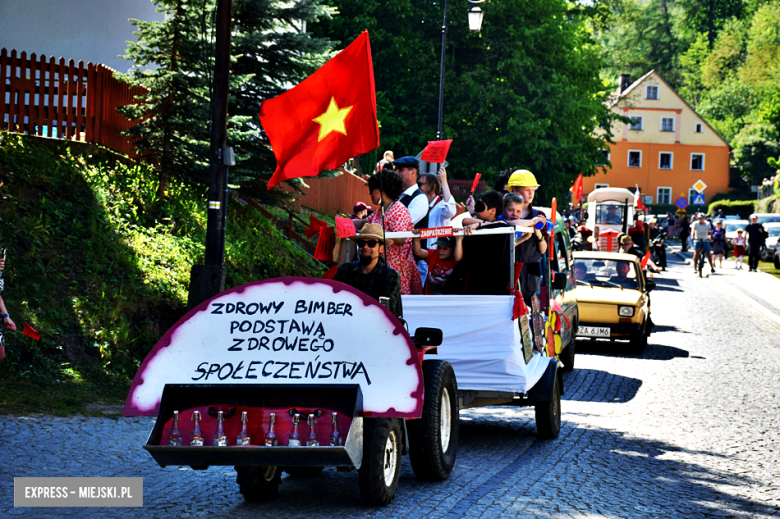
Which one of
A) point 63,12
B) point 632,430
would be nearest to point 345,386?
point 632,430

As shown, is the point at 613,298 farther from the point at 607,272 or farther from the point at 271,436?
the point at 271,436

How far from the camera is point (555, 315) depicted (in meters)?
9.52

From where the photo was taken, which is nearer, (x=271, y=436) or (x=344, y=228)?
(x=271, y=436)

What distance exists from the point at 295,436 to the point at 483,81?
114 feet

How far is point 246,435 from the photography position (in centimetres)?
515

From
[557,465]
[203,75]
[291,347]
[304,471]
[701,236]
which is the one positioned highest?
[203,75]

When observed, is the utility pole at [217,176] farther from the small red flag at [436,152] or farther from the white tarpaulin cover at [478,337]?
the white tarpaulin cover at [478,337]

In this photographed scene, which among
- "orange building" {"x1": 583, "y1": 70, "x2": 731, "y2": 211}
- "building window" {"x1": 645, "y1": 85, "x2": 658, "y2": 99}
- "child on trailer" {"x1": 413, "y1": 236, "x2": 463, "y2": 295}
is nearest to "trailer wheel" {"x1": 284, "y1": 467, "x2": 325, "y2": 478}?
"child on trailer" {"x1": 413, "y1": 236, "x2": 463, "y2": 295}

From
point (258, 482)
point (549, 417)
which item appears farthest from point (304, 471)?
point (549, 417)

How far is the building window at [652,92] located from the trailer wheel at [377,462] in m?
78.9

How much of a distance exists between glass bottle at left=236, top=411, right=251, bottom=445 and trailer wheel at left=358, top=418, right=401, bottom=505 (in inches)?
28.0

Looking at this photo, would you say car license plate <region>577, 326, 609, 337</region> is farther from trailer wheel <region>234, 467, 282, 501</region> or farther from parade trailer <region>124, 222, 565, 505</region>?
trailer wheel <region>234, 467, 282, 501</region>

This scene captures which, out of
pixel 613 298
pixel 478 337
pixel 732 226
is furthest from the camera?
pixel 732 226

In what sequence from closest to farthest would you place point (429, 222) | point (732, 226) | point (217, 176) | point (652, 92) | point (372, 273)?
point (372, 273), point (429, 222), point (217, 176), point (732, 226), point (652, 92)
